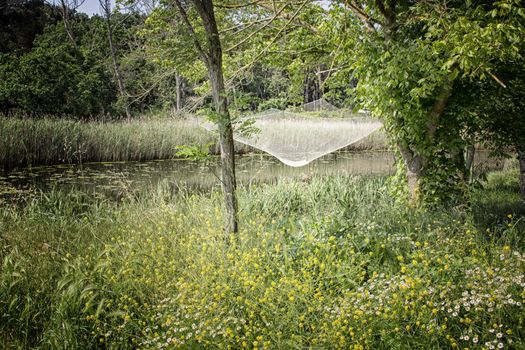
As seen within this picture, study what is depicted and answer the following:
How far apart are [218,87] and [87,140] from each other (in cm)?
840

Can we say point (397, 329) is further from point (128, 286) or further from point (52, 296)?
point (52, 296)

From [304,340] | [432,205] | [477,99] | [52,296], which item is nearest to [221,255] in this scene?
[304,340]

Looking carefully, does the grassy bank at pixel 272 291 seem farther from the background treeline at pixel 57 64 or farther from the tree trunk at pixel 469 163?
the background treeline at pixel 57 64

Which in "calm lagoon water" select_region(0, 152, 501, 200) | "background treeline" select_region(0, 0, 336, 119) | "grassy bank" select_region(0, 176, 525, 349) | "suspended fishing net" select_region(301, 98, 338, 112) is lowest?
"calm lagoon water" select_region(0, 152, 501, 200)

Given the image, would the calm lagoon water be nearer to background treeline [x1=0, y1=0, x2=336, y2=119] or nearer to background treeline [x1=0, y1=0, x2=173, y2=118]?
background treeline [x1=0, y1=0, x2=336, y2=119]

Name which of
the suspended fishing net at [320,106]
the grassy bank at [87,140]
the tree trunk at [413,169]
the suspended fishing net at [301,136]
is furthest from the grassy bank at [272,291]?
the grassy bank at [87,140]

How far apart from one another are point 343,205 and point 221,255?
1504 mm

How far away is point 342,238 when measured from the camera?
2936 mm

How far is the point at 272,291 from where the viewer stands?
227cm

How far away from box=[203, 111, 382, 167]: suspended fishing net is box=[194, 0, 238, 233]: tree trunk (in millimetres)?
3920

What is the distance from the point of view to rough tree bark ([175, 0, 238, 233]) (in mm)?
2893

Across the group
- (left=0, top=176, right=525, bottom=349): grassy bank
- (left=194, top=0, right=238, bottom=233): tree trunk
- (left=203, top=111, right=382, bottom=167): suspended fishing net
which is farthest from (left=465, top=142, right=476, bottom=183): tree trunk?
(left=194, top=0, right=238, bottom=233): tree trunk

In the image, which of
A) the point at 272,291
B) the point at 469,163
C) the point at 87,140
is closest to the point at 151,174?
the point at 87,140

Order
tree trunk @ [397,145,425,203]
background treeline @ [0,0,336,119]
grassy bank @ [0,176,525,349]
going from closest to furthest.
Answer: grassy bank @ [0,176,525,349] < tree trunk @ [397,145,425,203] < background treeline @ [0,0,336,119]
